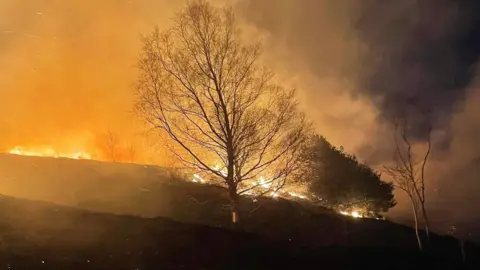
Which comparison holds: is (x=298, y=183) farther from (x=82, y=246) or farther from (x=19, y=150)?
(x=19, y=150)

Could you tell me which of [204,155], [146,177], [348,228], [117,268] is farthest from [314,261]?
[146,177]

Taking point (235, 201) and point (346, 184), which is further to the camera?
point (346, 184)

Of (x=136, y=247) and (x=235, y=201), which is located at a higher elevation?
(x=235, y=201)

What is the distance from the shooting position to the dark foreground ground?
56.5 feet

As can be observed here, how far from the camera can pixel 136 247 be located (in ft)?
62.7

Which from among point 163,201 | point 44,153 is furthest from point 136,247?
point 44,153

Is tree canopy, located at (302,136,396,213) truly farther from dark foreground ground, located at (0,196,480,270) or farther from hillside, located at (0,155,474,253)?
dark foreground ground, located at (0,196,480,270)

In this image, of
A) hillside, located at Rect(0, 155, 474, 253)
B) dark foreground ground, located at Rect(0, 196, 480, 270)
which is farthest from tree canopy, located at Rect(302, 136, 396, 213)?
dark foreground ground, located at Rect(0, 196, 480, 270)

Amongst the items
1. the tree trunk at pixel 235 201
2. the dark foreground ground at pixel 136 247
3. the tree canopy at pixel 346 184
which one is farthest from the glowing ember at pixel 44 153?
the tree trunk at pixel 235 201

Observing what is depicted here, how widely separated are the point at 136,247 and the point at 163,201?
50.0ft

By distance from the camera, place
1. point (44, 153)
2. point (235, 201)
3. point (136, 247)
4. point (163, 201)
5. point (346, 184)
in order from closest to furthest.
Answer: point (136, 247) < point (235, 201) < point (163, 201) < point (44, 153) < point (346, 184)

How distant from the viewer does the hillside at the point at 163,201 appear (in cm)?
3200

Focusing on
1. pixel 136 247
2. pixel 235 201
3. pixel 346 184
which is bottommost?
pixel 136 247

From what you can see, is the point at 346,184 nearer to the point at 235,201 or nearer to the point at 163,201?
the point at 163,201
